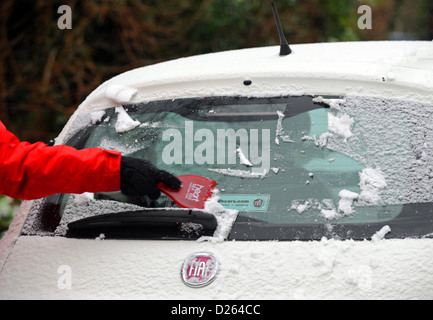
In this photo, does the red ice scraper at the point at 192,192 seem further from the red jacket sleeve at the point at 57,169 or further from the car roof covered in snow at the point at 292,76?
the car roof covered in snow at the point at 292,76

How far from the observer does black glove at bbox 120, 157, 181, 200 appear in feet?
8.17

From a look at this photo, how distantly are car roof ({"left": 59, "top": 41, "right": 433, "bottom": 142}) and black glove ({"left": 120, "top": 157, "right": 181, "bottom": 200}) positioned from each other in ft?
1.50

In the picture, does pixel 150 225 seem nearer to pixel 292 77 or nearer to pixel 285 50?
pixel 292 77

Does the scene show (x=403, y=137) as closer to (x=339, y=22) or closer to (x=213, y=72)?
(x=213, y=72)

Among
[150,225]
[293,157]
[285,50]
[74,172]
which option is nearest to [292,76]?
[293,157]

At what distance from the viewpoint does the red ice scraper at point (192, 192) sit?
247 cm

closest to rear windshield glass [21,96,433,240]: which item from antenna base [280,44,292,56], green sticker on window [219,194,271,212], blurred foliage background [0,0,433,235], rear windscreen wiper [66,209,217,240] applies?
green sticker on window [219,194,271,212]

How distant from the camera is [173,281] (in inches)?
83.8

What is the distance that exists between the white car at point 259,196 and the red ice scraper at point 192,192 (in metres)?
0.05

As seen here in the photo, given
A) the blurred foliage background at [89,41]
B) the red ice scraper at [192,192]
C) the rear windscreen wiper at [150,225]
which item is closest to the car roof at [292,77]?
the red ice scraper at [192,192]

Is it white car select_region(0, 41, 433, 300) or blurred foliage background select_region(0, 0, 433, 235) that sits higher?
white car select_region(0, 41, 433, 300)

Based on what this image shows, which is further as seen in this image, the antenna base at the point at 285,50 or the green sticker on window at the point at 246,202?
the antenna base at the point at 285,50

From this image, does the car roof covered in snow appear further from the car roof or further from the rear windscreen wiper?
the rear windscreen wiper
